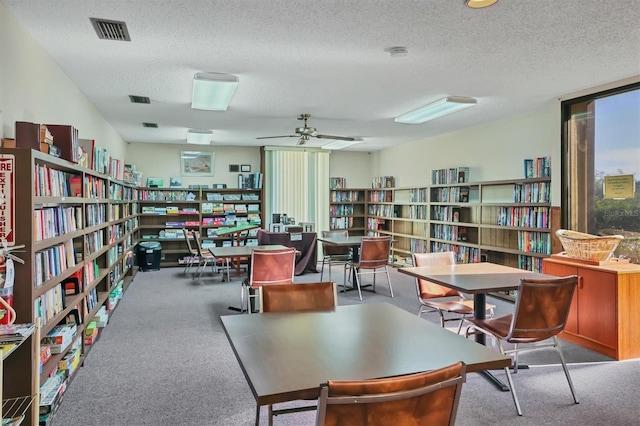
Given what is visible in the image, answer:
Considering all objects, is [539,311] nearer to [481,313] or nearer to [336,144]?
[481,313]

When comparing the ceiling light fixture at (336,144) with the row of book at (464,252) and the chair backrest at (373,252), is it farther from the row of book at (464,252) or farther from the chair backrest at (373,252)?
the chair backrest at (373,252)

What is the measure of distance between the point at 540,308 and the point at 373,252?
327cm

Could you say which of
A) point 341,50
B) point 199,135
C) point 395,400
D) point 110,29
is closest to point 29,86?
point 110,29

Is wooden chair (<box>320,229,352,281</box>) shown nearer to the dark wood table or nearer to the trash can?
the dark wood table

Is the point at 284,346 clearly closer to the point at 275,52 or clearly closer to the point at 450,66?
the point at 275,52

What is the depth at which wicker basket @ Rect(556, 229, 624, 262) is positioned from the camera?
3742 millimetres

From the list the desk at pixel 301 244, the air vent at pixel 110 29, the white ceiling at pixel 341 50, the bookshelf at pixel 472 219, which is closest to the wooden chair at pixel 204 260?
the desk at pixel 301 244

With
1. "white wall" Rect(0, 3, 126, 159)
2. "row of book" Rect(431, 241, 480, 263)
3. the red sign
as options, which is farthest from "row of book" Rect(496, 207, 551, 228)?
"white wall" Rect(0, 3, 126, 159)

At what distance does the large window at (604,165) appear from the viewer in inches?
170

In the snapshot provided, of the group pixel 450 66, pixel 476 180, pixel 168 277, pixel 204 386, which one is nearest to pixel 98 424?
pixel 204 386

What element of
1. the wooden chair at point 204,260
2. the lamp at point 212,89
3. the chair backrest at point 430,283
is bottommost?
the wooden chair at point 204,260

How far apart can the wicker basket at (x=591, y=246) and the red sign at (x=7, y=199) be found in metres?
4.40

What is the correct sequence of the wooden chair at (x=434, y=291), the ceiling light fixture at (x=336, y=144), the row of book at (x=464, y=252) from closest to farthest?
the wooden chair at (x=434, y=291) < the row of book at (x=464, y=252) < the ceiling light fixture at (x=336, y=144)

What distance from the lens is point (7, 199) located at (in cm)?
221
